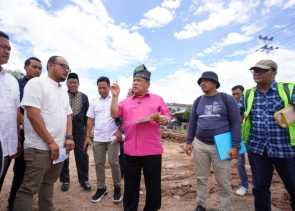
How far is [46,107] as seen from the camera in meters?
2.49

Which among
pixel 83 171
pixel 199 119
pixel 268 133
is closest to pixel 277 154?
pixel 268 133

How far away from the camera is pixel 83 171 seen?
4.54m

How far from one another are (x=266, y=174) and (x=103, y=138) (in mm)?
2520

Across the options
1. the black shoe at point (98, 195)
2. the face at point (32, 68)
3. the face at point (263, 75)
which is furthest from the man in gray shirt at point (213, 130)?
the face at point (32, 68)

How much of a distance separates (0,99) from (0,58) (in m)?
0.44

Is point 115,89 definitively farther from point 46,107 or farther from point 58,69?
point 46,107

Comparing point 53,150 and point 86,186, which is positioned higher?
point 53,150

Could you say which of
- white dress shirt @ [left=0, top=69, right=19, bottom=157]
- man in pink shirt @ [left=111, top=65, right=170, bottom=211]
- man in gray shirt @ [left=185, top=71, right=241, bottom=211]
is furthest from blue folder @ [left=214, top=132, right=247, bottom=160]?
white dress shirt @ [left=0, top=69, right=19, bottom=157]

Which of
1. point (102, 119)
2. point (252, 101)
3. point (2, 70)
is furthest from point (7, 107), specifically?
point (252, 101)

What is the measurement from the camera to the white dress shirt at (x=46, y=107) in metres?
2.41

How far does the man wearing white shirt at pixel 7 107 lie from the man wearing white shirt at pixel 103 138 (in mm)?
1514

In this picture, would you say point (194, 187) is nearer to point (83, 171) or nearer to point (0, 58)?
point (83, 171)

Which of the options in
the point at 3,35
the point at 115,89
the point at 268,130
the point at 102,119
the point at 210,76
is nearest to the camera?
the point at 3,35

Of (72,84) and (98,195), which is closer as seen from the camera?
(98,195)
